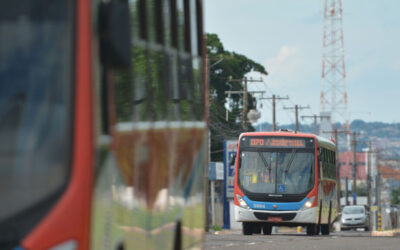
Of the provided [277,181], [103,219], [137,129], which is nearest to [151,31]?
[137,129]

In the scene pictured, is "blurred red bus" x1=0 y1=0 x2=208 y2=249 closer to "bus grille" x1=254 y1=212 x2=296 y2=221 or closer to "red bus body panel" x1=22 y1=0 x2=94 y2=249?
"red bus body panel" x1=22 y1=0 x2=94 y2=249

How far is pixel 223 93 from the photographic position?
271 ft

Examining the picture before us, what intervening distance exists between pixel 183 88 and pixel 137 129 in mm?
2535

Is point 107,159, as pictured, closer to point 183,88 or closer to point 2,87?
point 2,87

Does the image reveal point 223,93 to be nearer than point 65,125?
No

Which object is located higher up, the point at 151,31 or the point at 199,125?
the point at 151,31

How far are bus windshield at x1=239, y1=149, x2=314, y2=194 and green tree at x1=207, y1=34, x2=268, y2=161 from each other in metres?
39.4

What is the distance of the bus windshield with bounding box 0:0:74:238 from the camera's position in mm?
5883

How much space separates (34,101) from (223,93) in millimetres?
76541

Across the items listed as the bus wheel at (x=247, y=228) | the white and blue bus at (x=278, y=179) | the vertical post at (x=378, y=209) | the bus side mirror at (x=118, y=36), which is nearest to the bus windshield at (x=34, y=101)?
the bus side mirror at (x=118, y=36)

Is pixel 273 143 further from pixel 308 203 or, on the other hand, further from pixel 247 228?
pixel 247 228

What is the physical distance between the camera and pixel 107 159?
6.53 metres

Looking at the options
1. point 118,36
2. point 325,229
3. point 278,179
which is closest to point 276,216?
point 278,179

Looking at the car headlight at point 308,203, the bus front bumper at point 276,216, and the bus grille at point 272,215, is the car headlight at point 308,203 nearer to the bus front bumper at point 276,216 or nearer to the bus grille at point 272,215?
the bus front bumper at point 276,216
